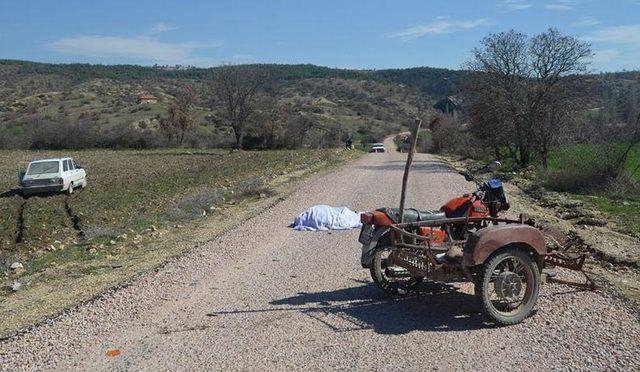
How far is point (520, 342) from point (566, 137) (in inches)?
943

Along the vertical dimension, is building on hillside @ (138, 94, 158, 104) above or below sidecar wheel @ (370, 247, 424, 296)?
below

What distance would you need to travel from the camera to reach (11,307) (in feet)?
26.3

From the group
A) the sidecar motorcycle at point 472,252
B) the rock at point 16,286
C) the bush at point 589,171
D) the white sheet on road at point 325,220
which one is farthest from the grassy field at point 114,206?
the bush at point 589,171

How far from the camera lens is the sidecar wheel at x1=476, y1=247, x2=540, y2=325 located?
21.2 feet

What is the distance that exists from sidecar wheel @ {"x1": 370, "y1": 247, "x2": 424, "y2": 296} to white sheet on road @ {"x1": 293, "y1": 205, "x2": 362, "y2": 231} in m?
4.79

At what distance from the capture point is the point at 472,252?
649cm

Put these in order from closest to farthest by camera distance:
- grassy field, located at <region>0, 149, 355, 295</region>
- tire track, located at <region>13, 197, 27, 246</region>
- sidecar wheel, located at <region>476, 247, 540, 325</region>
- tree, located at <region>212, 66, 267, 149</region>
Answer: sidecar wheel, located at <region>476, 247, 540, 325</region>
grassy field, located at <region>0, 149, 355, 295</region>
tire track, located at <region>13, 197, 27, 246</region>
tree, located at <region>212, 66, 267, 149</region>

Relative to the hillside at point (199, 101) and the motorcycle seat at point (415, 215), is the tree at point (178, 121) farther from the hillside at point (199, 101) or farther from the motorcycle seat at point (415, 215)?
the motorcycle seat at point (415, 215)

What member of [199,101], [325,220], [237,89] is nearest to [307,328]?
[325,220]

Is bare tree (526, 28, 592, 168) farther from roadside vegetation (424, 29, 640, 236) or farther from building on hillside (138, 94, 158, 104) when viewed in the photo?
building on hillside (138, 94, 158, 104)

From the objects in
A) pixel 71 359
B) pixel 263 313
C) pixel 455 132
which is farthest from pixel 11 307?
pixel 455 132

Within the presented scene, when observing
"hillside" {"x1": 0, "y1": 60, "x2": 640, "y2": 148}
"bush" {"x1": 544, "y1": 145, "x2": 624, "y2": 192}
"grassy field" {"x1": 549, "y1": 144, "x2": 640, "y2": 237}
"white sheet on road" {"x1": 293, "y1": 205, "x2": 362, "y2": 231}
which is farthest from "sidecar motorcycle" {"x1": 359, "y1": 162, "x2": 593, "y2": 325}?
"bush" {"x1": 544, "y1": 145, "x2": 624, "y2": 192}

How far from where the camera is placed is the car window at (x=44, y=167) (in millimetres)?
24188

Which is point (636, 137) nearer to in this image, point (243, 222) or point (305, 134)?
point (243, 222)
